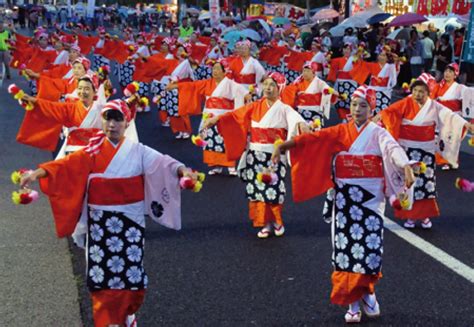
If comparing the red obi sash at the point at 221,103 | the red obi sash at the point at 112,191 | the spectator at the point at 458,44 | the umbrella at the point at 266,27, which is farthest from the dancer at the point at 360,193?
the umbrella at the point at 266,27

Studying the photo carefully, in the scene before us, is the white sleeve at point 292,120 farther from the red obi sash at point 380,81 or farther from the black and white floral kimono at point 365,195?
the red obi sash at point 380,81

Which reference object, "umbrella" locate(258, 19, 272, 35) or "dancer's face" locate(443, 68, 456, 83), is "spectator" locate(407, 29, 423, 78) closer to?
"dancer's face" locate(443, 68, 456, 83)

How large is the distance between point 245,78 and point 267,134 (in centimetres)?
566

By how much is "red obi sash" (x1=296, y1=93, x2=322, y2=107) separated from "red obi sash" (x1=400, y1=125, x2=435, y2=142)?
414 cm

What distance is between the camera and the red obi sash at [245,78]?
12742 millimetres

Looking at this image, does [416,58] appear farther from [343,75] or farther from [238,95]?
[238,95]

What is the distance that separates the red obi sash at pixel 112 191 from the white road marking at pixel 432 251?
3144 millimetres

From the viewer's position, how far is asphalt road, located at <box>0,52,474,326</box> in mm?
5230

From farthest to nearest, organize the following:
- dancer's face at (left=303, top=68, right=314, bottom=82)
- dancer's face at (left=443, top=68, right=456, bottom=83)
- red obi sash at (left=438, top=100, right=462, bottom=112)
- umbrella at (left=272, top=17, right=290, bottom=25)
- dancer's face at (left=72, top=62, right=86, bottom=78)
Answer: umbrella at (left=272, top=17, right=290, bottom=25), dancer's face at (left=303, top=68, right=314, bottom=82), red obi sash at (left=438, top=100, right=462, bottom=112), dancer's face at (left=443, top=68, right=456, bottom=83), dancer's face at (left=72, top=62, right=86, bottom=78)

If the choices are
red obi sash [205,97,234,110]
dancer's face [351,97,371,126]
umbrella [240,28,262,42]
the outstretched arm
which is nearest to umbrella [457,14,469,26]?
umbrella [240,28,262,42]

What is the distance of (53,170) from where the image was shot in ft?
14.5

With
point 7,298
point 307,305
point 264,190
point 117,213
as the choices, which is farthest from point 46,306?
point 264,190

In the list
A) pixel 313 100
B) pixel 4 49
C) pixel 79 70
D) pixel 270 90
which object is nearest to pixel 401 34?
pixel 313 100

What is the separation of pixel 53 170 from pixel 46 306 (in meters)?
1.37
